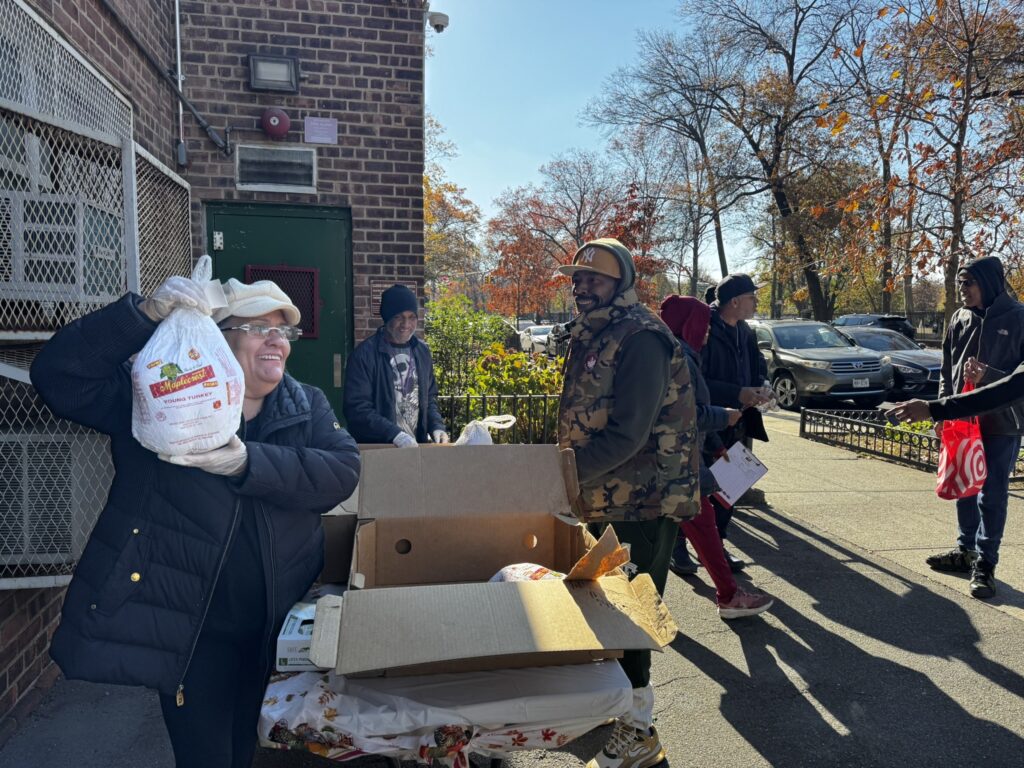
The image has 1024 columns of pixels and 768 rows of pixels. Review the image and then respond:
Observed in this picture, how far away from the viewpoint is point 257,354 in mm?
1848

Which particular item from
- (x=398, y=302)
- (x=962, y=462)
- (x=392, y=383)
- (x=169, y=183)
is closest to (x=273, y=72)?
(x=169, y=183)

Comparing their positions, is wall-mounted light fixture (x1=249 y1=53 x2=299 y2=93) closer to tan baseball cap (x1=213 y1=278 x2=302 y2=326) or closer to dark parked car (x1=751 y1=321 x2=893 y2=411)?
tan baseball cap (x1=213 y1=278 x2=302 y2=326)

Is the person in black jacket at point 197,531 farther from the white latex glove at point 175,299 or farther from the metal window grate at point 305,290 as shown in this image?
the metal window grate at point 305,290

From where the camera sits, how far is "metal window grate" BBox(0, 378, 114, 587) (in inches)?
108

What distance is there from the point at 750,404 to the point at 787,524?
2.03 meters

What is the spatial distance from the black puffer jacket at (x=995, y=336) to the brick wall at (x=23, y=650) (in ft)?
16.8

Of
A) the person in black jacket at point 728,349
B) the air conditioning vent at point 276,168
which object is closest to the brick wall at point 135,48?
the air conditioning vent at point 276,168

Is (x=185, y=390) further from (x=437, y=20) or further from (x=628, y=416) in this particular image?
(x=437, y=20)

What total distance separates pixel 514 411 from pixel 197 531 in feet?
15.9

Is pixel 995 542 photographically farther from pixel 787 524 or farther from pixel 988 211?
pixel 988 211

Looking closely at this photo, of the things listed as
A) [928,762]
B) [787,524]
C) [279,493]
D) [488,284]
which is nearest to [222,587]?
[279,493]

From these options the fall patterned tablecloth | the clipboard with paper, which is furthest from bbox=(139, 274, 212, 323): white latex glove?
the clipboard with paper

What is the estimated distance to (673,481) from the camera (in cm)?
275

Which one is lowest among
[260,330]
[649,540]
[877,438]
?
[877,438]
